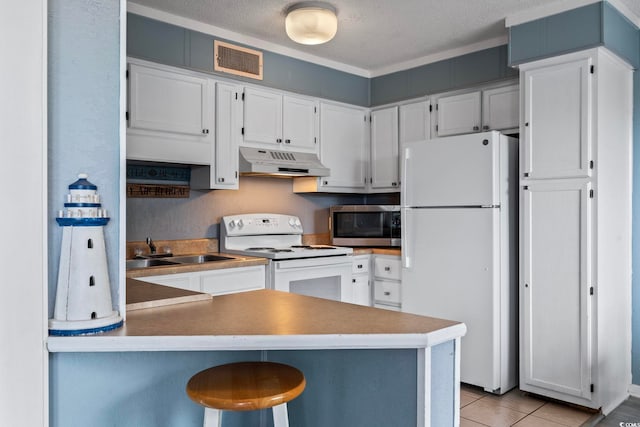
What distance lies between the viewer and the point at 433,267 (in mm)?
3561

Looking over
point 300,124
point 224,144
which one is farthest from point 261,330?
point 300,124

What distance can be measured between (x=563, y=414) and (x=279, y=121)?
8.95 ft

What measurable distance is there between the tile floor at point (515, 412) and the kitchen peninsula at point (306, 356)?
1497mm

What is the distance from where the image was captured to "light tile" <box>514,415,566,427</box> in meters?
2.82

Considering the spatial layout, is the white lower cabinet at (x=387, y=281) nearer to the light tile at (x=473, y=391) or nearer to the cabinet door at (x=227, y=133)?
the light tile at (x=473, y=391)

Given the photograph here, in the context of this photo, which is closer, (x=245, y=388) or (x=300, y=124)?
(x=245, y=388)

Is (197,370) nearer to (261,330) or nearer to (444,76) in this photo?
(261,330)

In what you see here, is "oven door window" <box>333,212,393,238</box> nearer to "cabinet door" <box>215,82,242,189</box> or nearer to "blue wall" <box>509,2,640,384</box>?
"cabinet door" <box>215,82,242,189</box>

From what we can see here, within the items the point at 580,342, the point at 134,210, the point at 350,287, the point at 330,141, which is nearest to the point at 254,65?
the point at 330,141

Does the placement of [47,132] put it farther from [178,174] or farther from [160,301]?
[178,174]

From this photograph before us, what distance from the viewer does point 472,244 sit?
3342 mm

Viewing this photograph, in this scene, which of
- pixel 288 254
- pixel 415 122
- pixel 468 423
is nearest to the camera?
pixel 468 423

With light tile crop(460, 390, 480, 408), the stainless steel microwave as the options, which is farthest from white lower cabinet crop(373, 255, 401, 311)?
light tile crop(460, 390, 480, 408)

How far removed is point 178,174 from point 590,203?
107 inches
